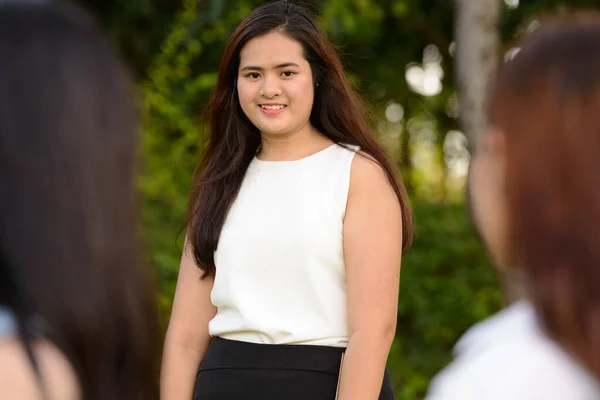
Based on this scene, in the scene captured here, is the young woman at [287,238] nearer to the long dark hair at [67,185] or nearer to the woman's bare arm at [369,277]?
the woman's bare arm at [369,277]

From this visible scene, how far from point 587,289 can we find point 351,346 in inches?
52.5

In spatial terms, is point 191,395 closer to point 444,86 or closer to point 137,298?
point 137,298

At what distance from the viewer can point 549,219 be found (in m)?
1.24

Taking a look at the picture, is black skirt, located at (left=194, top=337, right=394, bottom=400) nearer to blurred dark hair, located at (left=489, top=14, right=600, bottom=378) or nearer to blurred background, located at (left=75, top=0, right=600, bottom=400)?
blurred dark hair, located at (left=489, top=14, right=600, bottom=378)

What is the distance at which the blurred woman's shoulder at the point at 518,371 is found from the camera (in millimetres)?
1256

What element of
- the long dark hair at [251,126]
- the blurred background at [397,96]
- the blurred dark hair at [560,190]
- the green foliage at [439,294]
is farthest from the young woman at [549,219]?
the green foliage at [439,294]

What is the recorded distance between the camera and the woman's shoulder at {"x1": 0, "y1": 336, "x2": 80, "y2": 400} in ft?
3.99

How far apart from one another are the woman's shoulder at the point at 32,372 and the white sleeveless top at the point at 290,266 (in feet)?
4.31

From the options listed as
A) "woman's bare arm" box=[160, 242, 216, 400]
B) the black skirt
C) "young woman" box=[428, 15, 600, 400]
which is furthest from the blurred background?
"young woman" box=[428, 15, 600, 400]

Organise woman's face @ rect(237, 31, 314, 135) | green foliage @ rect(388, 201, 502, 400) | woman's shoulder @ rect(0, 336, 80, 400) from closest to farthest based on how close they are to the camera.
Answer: woman's shoulder @ rect(0, 336, 80, 400), woman's face @ rect(237, 31, 314, 135), green foliage @ rect(388, 201, 502, 400)

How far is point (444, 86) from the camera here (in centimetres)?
740

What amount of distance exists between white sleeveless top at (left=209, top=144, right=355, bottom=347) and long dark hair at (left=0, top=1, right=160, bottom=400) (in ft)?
4.07

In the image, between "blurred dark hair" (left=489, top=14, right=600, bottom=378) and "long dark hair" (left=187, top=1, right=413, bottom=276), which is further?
"long dark hair" (left=187, top=1, right=413, bottom=276)

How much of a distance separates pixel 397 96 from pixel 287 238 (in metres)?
5.00
